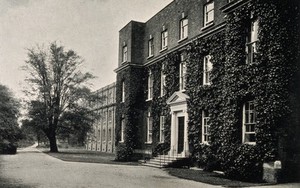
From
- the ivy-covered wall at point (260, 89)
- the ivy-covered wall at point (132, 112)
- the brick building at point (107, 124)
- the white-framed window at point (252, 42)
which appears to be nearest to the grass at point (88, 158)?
the ivy-covered wall at point (132, 112)

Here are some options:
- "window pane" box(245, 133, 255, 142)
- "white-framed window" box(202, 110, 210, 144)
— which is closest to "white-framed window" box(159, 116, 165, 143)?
"white-framed window" box(202, 110, 210, 144)

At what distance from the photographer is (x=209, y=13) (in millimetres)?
20516

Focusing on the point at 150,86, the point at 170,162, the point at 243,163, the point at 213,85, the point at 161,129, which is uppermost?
the point at 150,86

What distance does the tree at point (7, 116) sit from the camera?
9406mm

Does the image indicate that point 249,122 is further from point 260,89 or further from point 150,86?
point 150,86

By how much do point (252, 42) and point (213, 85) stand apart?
4.13 meters

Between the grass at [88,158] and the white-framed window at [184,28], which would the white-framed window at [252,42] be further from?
the grass at [88,158]

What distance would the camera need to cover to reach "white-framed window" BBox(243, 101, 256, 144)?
15.4m

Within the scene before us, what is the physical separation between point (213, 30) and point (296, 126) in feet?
25.5

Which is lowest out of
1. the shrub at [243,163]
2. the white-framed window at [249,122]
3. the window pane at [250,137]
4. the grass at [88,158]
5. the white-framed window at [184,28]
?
the grass at [88,158]

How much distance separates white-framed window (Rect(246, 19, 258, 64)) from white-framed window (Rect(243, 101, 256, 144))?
196 centimetres

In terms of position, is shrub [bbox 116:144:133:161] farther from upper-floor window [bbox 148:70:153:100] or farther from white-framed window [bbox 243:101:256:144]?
white-framed window [bbox 243:101:256:144]

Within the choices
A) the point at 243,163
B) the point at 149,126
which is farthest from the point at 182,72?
the point at 243,163

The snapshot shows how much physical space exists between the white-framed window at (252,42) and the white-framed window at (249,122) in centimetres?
196
